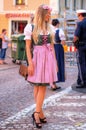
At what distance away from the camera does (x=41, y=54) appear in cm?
693

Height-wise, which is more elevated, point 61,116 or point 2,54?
point 61,116

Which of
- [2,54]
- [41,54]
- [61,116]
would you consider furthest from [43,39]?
[2,54]

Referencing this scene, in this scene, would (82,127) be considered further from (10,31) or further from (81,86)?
(10,31)

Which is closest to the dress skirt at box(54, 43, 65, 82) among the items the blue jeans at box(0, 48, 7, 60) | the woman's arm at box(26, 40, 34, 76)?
the woman's arm at box(26, 40, 34, 76)

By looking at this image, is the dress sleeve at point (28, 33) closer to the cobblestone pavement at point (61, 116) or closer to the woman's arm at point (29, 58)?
the woman's arm at point (29, 58)

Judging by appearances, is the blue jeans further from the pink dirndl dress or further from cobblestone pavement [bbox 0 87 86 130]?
the pink dirndl dress

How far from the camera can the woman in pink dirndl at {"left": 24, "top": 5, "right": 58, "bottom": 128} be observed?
6.89m

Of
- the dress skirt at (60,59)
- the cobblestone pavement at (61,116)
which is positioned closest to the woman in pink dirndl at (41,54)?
the cobblestone pavement at (61,116)

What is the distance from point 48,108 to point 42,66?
72.7 inches

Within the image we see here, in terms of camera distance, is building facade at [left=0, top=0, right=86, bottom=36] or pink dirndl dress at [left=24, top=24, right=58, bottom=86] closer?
pink dirndl dress at [left=24, top=24, right=58, bottom=86]

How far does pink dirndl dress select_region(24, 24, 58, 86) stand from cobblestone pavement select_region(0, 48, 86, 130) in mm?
735

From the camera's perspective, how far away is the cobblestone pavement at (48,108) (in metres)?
7.11

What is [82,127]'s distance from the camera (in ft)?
22.9

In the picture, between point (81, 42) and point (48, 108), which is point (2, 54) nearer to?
point (81, 42)
